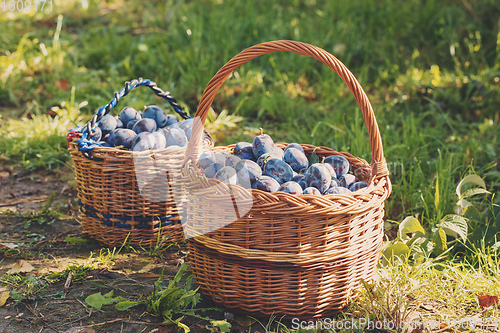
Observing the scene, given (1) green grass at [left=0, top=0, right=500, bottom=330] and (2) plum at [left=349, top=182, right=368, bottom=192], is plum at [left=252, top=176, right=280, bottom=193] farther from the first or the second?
(1) green grass at [left=0, top=0, right=500, bottom=330]

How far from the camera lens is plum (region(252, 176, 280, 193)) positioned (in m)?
1.58

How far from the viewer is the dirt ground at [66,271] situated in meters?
1.61

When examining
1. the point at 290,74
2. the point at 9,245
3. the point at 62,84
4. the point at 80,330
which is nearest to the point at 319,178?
the point at 80,330

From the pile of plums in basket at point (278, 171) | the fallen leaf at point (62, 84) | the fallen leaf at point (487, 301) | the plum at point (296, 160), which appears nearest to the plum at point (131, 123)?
the pile of plums in basket at point (278, 171)

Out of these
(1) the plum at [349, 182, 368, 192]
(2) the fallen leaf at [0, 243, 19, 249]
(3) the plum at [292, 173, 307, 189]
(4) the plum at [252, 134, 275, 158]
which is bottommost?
(2) the fallen leaf at [0, 243, 19, 249]

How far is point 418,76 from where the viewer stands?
13.1ft

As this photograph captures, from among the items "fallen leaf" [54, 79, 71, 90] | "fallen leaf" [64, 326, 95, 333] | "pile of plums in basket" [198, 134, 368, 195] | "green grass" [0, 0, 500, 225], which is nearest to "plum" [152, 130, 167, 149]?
"pile of plums in basket" [198, 134, 368, 195]

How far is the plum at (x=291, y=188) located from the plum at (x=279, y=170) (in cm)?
7

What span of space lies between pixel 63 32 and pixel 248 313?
436 cm

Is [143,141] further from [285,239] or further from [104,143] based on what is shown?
[285,239]

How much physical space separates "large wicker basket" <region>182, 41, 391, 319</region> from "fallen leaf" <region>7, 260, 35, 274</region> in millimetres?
767

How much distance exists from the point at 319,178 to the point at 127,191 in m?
0.87

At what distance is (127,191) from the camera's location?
1.99 m

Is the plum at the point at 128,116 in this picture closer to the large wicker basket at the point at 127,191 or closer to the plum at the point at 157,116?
the plum at the point at 157,116
